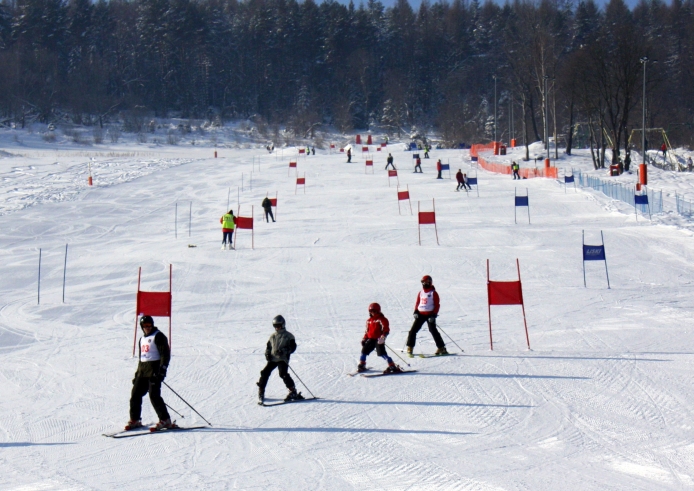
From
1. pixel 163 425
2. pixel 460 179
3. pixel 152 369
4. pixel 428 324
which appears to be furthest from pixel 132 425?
pixel 460 179

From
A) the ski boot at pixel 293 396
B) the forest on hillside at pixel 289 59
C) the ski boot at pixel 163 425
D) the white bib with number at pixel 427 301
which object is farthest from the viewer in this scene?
the forest on hillside at pixel 289 59

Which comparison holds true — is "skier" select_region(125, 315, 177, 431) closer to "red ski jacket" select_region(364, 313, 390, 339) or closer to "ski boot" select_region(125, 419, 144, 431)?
"ski boot" select_region(125, 419, 144, 431)

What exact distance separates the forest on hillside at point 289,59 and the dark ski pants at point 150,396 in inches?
3710

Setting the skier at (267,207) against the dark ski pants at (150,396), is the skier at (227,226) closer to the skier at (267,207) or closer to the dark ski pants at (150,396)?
the skier at (267,207)

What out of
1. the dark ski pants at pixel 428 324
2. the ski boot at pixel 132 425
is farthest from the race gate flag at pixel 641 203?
the ski boot at pixel 132 425

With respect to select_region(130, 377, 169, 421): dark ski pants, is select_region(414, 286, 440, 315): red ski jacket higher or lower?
higher

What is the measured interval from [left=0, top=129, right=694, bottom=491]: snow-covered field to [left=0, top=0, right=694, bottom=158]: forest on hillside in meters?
74.3

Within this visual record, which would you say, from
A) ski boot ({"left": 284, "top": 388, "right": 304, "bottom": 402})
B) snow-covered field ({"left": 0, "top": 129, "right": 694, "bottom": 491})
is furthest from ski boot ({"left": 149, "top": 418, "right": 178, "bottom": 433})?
ski boot ({"left": 284, "top": 388, "right": 304, "bottom": 402})

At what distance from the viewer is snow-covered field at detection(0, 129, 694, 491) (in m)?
8.41

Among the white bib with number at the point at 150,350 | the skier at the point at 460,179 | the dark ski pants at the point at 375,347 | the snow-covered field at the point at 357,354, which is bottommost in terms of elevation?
the snow-covered field at the point at 357,354

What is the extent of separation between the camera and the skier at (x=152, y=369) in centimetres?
972

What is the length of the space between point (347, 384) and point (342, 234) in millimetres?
18469

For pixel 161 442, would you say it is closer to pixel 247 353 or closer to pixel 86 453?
pixel 86 453

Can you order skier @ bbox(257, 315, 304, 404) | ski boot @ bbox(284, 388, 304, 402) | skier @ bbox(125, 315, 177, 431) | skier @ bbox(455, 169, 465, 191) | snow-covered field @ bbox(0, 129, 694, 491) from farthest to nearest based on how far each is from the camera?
skier @ bbox(455, 169, 465, 191) → ski boot @ bbox(284, 388, 304, 402) → skier @ bbox(257, 315, 304, 404) → skier @ bbox(125, 315, 177, 431) → snow-covered field @ bbox(0, 129, 694, 491)
